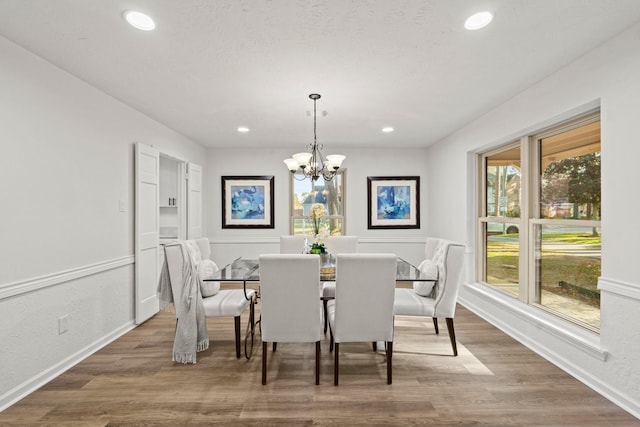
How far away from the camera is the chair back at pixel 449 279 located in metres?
2.78

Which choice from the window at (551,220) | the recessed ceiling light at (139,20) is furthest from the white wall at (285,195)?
the recessed ceiling light at (139,20)

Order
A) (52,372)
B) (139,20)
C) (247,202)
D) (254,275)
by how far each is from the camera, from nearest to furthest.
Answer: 1. (139,20)
2. (52,372)
3. (254,275)
4. (247,202)

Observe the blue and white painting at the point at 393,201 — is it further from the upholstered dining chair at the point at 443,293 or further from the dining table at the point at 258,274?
the upholstered dining chair at the point at 443,293

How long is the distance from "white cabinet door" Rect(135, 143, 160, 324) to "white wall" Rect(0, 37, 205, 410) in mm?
104

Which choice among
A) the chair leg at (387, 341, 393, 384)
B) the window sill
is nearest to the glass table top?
the chair leg at (387, 341, 393, 384)

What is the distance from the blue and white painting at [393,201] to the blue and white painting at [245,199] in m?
2.05

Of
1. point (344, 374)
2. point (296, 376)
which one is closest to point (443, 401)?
point (344, 374)

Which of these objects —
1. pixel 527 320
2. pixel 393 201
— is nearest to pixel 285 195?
pixel 393 201

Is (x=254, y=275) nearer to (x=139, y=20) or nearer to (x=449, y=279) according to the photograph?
(x=449, y=279)

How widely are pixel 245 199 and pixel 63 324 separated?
3.41 m

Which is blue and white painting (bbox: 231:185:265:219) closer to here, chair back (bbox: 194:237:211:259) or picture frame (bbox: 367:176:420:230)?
picture frame (bbox: 367:176:420:230)

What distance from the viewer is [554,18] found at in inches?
75.3

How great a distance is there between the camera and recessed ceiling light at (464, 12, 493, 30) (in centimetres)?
186

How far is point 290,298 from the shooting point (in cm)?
233
